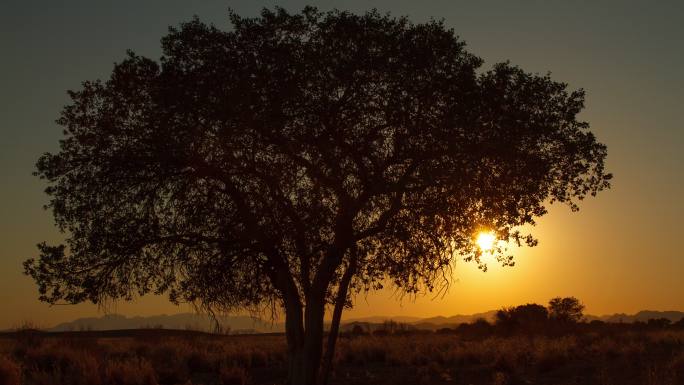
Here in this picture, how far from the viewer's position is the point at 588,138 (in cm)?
1897

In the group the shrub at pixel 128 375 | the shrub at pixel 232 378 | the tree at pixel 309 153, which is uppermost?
the tree at pixel 309 153

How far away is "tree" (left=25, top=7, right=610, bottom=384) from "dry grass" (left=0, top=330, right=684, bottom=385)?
6.61m

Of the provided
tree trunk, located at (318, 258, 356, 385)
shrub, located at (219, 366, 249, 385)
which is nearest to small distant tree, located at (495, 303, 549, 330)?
shrub, located at (219, 366, 249, 385)

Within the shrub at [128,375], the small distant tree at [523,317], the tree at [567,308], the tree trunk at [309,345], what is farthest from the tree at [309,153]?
the tree at [567,308]

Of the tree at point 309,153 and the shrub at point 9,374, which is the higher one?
the tree at point 309,153

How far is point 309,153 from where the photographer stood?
62.7ft

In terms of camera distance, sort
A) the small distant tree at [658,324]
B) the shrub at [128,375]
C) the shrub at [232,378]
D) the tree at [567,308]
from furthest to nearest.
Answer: the tree at [567,308]
the small distant tree at [658,324]
the shrub at [232,378]
the shrub at [128,375]

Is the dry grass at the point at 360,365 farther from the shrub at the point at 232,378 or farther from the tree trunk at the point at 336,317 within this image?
the tree trunk at the point at 336,317

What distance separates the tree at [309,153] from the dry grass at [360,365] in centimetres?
661

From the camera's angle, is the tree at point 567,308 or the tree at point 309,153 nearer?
the tree at point 309,153

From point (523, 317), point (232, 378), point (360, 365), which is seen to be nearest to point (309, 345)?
point (232, 378)

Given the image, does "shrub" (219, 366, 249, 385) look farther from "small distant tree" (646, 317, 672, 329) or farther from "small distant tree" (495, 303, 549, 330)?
"small distant tree" (646, 317, 672, 329)

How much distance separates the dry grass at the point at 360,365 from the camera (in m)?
26.0

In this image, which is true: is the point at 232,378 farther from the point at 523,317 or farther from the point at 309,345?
the point at 523,317
